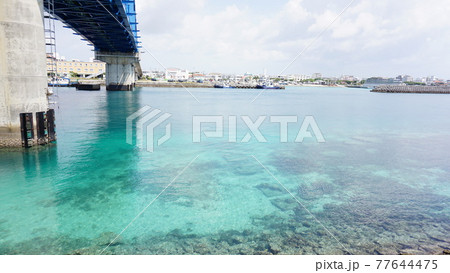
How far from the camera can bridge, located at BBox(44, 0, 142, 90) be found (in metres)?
30.5

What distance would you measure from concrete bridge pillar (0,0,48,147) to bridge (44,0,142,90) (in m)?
1.48

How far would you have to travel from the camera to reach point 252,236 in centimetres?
710

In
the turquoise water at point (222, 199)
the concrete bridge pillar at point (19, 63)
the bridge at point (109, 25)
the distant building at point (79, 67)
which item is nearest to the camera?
the turquoise water at point (222, 199)

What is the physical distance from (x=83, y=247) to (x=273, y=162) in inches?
377

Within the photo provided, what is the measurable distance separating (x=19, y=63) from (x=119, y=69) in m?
64.9

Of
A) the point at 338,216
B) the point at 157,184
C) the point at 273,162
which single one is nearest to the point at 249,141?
the point at 273,162

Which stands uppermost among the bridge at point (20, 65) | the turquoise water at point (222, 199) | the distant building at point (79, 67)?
the distant building at point (79, 67)

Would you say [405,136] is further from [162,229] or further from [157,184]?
[162,229]

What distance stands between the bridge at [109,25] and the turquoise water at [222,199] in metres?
8.67

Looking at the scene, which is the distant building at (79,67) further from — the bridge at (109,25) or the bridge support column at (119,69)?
the bridge at (109,25)

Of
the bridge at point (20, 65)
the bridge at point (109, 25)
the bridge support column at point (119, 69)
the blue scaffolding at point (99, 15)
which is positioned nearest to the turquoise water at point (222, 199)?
the bridge at point (20, 65)

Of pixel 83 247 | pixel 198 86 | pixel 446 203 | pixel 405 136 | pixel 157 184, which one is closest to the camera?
pixel 83 247

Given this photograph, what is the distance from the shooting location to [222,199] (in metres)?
9.55

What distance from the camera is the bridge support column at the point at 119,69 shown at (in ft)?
230
